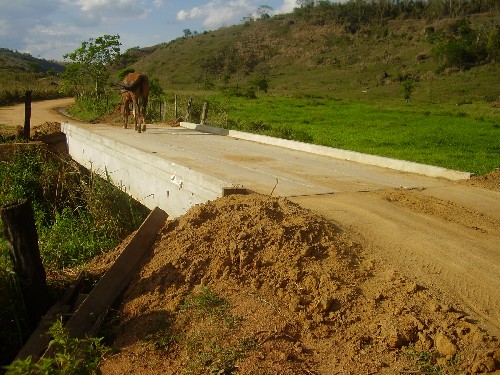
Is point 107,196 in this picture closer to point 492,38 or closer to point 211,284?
point 211,284

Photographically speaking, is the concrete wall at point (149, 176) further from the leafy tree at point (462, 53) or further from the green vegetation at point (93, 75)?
the leafy tree at point (462, 53)

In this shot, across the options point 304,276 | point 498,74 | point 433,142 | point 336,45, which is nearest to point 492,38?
point 498,74

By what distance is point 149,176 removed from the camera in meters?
8.55

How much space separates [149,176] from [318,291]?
194 inches

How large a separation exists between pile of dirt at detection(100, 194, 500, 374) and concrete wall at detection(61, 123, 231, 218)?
1.02 meters

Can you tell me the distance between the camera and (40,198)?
420 inches

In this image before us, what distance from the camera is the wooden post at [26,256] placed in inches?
215

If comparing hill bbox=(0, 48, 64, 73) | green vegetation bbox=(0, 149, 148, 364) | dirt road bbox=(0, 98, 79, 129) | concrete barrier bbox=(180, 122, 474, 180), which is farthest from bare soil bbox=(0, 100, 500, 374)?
hill bbox=(0, 48, 64, 73)

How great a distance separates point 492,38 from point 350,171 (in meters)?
52.4

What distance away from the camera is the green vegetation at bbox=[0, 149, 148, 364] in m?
5.75

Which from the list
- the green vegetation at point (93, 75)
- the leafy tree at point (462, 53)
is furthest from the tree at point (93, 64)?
the leafy tree at point (462, 53)

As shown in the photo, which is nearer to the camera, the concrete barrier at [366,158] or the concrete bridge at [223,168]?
the concrete bridge at [223,168]

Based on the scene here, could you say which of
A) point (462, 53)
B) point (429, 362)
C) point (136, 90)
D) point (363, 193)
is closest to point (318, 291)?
point (429, 362)

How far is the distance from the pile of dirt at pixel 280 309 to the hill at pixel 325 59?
41422 mm
